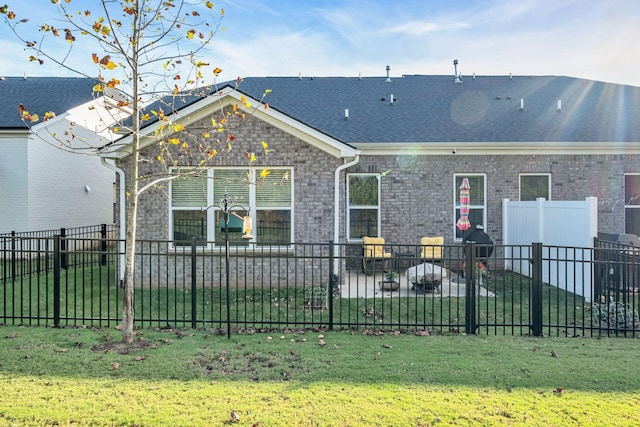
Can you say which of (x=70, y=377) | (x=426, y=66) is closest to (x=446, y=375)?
(x=70, y=377)

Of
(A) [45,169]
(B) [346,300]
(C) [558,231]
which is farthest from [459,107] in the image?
(A) [45,169]

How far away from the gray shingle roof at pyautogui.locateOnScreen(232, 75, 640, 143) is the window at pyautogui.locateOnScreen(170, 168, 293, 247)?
2.38 m

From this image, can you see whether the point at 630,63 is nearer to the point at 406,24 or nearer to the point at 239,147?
the point at 406,24

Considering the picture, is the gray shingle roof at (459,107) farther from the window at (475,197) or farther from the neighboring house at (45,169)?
the neighboring house at (45,169)

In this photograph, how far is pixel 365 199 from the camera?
1314 cm

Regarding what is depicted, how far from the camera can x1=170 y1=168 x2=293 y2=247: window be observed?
1071cm

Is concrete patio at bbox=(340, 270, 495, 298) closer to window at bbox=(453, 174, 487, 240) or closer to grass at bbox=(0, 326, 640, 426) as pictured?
window at bbox=(453, 174, 487, 240)

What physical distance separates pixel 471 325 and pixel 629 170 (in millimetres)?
9965

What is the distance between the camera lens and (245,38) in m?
10.6

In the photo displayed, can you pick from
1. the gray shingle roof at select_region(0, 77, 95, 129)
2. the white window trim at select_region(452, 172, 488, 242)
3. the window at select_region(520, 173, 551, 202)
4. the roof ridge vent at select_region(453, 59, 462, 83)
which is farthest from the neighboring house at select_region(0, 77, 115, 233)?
the roof ridge vent at select_region(453, 59, 462, 83)

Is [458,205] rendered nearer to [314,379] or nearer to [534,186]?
[534,186]

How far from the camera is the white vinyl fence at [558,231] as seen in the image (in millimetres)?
9297

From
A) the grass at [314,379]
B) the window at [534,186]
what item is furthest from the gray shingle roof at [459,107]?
the grass at [314,379]

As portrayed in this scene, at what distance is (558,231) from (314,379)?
26.5ft
